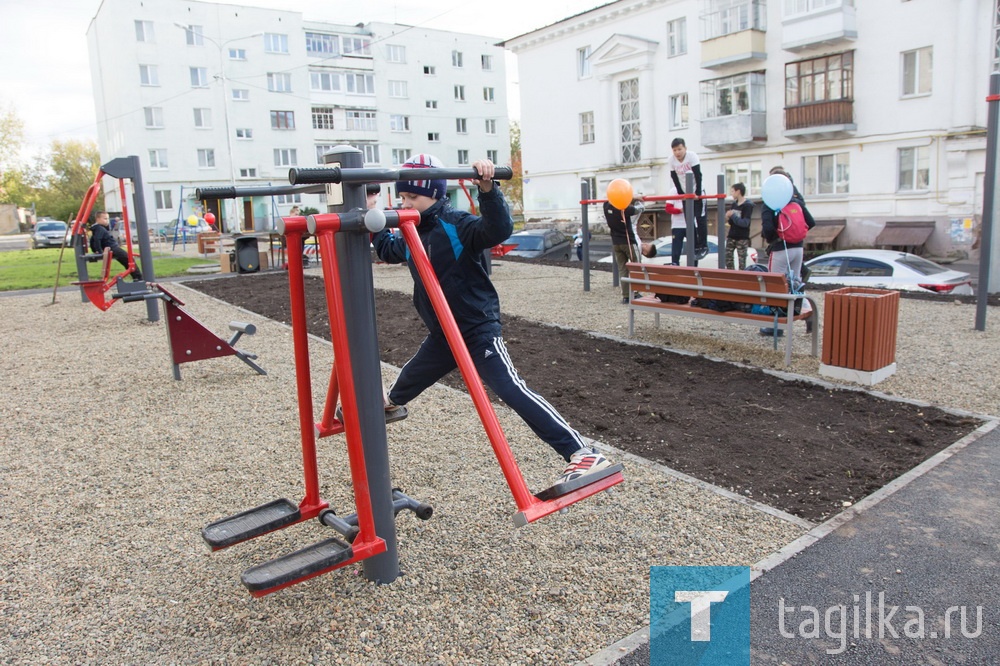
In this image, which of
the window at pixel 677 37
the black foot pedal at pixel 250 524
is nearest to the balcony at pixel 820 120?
the window at pixel 677 37

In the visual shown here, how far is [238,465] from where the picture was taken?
470cm

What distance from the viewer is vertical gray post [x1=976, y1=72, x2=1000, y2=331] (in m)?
7.62

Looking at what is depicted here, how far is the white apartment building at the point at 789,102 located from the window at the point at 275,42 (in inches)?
800

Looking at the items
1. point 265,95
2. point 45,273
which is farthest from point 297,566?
point 265,95

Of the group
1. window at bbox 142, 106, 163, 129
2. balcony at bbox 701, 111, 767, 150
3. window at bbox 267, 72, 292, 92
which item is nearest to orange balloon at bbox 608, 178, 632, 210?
balcony at bbox 701, 111, 767, 150

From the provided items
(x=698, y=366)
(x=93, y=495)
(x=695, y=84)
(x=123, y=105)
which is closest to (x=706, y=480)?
(x=698, y=366)

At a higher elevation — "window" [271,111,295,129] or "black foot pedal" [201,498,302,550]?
"window" [271,111,295,129]

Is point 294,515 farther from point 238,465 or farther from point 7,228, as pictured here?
point 7,228

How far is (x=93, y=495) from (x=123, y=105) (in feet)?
169

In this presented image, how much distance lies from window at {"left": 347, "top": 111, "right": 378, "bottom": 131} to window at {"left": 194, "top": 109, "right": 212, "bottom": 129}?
1052 cm

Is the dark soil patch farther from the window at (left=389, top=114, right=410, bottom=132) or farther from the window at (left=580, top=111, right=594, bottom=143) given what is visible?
the window at (left=389, top=114, right=410, bottom=132)

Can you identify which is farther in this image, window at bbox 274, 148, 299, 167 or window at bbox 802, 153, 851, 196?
window at bbox 274, 148, 299, 167

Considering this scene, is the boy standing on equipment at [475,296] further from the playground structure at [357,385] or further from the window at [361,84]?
the window at [361,84]

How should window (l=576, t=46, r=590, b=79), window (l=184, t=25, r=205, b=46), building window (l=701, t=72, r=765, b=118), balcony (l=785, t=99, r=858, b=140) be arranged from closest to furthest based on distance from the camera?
balcony (l=785, t=99, r=858, b=140), building window (l=701, t=72, r=765, b=118), window (l=576, t=46, r=590, b=79), window (l=184, t=25, r=205, b=46)
